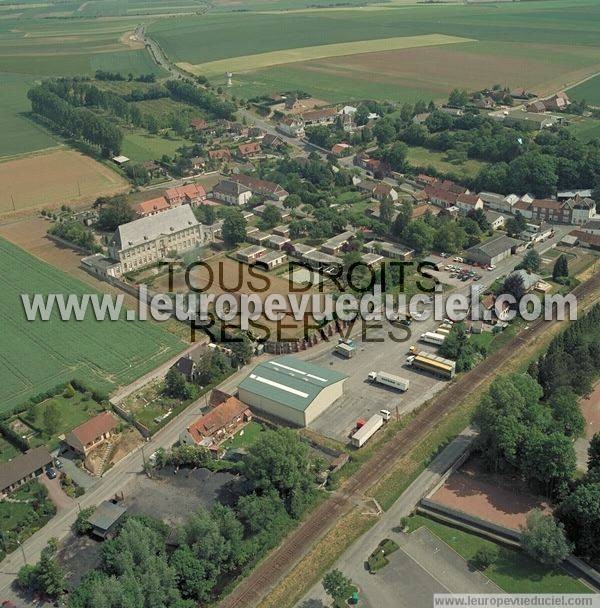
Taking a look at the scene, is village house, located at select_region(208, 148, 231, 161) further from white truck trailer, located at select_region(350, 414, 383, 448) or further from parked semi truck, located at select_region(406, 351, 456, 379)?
white truck trailer, located at select_region(350, 414, 383, 448)

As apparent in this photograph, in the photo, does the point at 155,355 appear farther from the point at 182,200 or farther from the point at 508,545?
the point at 182,200

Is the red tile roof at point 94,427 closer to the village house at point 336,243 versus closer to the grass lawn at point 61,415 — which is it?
the grass lawn at point 61,415

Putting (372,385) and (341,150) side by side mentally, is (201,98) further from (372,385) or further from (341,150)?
(372,385)

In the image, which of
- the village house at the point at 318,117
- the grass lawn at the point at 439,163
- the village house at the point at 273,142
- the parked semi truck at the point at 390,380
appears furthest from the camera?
the village house at the point at 318,117

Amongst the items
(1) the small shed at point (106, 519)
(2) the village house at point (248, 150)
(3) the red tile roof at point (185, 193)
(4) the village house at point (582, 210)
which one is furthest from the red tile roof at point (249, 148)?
(1) the small shed at point (106, 519)

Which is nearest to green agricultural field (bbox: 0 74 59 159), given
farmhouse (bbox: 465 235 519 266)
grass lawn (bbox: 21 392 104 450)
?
grass lawn (bbox: 21 392 104 450)

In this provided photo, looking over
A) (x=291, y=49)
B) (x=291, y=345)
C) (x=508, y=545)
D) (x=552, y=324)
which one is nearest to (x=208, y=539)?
(x=508, y=545)
